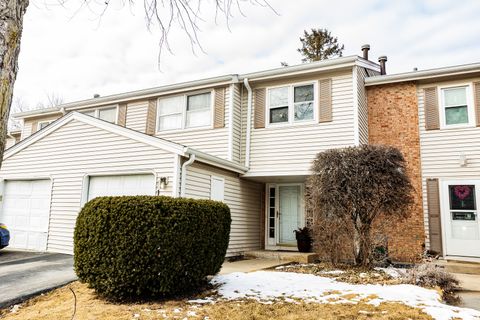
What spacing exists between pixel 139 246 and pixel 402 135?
8379 millimetres

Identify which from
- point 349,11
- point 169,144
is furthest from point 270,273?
point 349,11

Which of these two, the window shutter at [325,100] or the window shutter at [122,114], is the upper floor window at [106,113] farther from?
the window shutter at [325,100]

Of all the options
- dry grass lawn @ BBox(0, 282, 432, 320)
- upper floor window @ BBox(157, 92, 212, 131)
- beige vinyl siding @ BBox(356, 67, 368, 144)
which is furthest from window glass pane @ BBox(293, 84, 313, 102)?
dry grass lawn @ BBox(0, 282, 432, 320)

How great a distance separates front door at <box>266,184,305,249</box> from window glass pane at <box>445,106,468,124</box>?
4.52 metres

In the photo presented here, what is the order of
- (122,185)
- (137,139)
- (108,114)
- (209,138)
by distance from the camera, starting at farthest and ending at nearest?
(108,114), (209,138), (122,185), (137,139)

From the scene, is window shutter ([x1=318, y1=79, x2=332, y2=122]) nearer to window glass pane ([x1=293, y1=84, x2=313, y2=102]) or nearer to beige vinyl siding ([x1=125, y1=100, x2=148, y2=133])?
window glass pane ([x1=293, y1=84, x2=313, y2=102])

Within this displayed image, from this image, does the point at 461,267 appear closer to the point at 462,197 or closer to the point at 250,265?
the point at 462,197

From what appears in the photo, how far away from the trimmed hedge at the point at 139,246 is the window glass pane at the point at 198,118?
21.4ft

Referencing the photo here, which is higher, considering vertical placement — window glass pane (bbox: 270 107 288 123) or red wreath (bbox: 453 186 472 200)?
window glass pane (bbox: 270 107 288 123)

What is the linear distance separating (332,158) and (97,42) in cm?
507

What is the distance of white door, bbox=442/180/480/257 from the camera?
956 centimetres

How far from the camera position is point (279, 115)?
11.2m

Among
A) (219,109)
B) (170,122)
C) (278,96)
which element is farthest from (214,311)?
(170,122)

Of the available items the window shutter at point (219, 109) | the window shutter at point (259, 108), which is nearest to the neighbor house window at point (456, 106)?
the window shutter at point (259, 108)
